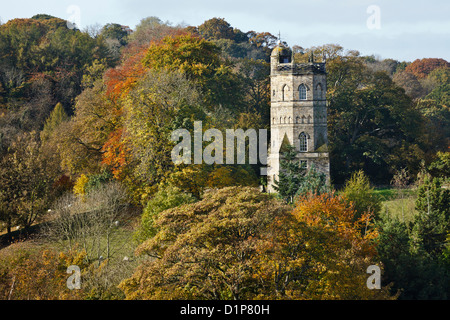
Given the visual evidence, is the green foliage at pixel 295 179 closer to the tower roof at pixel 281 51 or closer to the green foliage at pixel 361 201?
the green foliage at pixel 361 201

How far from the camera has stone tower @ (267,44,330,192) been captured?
40.2 meters

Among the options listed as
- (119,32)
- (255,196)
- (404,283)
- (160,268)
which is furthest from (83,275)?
(119,32)

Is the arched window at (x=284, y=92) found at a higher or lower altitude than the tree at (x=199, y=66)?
lower

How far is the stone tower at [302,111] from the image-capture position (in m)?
40.2

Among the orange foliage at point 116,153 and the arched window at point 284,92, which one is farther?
the arched window at point 284,92

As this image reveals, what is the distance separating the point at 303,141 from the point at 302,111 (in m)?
2.23

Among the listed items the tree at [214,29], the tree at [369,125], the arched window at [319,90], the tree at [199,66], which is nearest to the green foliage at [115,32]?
the tree at [214,29]

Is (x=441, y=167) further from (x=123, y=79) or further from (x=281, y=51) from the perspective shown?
(x=123, y=79)

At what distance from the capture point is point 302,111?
40406 mm

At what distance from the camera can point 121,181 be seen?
34906 millimetres

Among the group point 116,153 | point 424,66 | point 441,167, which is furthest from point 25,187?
point 424,66

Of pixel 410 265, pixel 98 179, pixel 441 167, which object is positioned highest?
pixel 441 167

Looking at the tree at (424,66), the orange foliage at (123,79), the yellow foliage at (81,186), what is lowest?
the yellow foliage at (81,186)
